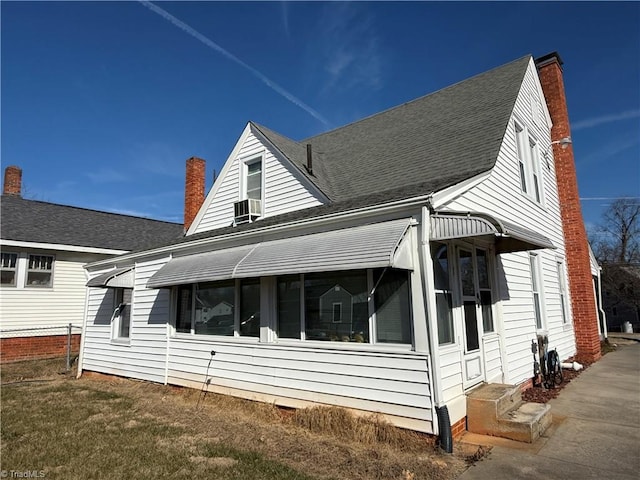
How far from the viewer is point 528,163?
10250 mm

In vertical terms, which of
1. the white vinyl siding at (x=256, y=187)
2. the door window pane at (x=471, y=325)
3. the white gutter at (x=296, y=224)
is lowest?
the door window pane at (x=471, y=325)

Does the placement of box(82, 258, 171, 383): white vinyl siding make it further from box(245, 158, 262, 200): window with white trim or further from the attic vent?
box(245, 158, 262, 200): window with white trim

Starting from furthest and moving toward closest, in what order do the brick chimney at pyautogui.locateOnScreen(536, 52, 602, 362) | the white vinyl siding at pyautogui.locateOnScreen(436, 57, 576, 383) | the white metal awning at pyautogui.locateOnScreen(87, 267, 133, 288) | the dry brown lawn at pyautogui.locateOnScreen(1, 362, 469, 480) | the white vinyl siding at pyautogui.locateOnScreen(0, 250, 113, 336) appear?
the white vinyl siding at pyautogui.locateOnScreen(0, 250, 113, 336) → the brick chimney at pyautogui.locateOnScreen(536, 52, 602, 362) → the white metal awning at pyautogui.locateOnScreen(87, 267, 133, 288) → the white vinyl siding at pyautogui.locateOnScreen(436, 57, 576, 383) → the dry brown lawn at pyautogui.locateOnScreen(1, 362, 469, 480)

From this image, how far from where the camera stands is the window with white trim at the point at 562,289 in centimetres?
1143

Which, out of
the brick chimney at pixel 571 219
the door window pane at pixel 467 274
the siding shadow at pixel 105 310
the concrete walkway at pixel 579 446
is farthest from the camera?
the brick chimney at pixel 571 219

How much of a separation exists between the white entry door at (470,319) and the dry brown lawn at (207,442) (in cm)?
162

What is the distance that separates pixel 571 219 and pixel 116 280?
13569 millimetres

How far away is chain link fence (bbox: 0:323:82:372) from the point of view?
1416 cm

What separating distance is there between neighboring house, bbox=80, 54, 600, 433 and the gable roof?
0.18ft

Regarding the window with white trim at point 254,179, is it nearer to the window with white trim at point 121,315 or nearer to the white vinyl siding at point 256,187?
the white vinyl siding at point 256,187

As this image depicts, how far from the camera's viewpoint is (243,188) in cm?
1105

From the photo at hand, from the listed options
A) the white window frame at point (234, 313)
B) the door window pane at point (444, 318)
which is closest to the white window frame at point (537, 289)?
the door window pane at point (444, 318)

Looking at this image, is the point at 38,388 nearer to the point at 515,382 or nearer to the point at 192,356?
the point at 192,356

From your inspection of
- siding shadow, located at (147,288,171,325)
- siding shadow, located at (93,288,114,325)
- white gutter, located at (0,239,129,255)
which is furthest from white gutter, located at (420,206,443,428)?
white gutter, located at (0,239,129,255)
